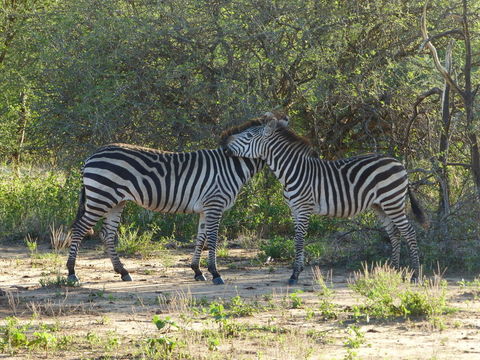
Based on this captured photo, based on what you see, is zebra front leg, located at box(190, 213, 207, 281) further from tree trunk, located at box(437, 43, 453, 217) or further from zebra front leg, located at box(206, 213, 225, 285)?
tree trunk, located at box(437, 43, 453, 217)

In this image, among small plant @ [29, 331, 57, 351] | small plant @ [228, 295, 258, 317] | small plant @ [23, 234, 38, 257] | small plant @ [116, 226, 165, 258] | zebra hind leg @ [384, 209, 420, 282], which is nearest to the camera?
small plant @ [29, 331, 57, 351]

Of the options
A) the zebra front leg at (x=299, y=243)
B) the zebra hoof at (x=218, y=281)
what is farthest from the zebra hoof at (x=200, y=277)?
the zebra front leg at (x=299, y=243)

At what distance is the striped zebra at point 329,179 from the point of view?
403 inches

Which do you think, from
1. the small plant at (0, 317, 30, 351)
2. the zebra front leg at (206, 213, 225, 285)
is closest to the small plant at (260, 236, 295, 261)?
the zebra front leg at (206, 213, 225, 285)

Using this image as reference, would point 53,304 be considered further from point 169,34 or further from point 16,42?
point 16,42

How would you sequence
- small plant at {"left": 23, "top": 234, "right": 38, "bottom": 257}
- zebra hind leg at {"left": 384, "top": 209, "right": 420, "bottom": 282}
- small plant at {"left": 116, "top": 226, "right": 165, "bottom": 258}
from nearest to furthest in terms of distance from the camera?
1. zebra hind leg at {"left": 384, "top": 209, "right": 420, "bottom": 282}
2. small plant at {"left": 23, "top": 234, "right": 38, "bottom": 257}
3. small plant at {"left": 116, "top": 226, "right": 165, "bottom": 258}

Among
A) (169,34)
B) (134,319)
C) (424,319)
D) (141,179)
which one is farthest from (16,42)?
(424,319)

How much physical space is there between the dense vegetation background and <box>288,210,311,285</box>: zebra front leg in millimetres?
1414

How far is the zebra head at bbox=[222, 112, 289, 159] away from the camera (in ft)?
34.1

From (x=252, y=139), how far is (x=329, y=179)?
1.22 meters

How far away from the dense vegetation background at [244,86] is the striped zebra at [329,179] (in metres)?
1.08

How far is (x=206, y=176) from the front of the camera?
10.2 metres

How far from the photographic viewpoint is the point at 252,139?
34.2 feet

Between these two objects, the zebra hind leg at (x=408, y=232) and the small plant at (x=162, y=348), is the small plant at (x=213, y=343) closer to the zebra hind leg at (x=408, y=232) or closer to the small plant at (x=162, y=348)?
the small plant at (x=162, y=348)
